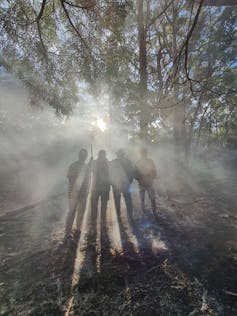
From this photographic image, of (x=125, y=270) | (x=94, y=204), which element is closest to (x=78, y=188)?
(x=94, y=204)

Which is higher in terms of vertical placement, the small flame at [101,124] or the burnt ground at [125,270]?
the small flame at [101,124]

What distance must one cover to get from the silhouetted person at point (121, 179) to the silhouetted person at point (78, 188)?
0.58 metres

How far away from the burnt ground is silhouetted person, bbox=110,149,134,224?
48 centimetres

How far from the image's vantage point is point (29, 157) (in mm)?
13422

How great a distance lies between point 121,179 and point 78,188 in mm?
930

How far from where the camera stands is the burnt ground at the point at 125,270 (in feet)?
6.60

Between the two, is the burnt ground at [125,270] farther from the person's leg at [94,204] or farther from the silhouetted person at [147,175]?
the silhouetted person at [147,175]

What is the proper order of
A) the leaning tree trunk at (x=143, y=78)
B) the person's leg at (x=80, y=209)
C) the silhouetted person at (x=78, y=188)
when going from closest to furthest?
the silhouetted person at (x=78, y=188)
the person's leg at (x=80, y=209)
the leaning tree trunk at (x=143, y=78)

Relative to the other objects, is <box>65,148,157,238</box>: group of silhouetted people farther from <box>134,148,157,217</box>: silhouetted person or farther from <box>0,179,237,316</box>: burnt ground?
<box>0,179,237,316</box>: burnt ground

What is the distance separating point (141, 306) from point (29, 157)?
1306 centimetres

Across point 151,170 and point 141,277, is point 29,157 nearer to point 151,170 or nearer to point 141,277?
point 151,170

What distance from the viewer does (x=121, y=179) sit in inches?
170

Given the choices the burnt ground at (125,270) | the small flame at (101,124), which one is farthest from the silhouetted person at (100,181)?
the small flame at (101,124)

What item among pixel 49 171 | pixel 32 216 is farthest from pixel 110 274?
pixel 49 171
